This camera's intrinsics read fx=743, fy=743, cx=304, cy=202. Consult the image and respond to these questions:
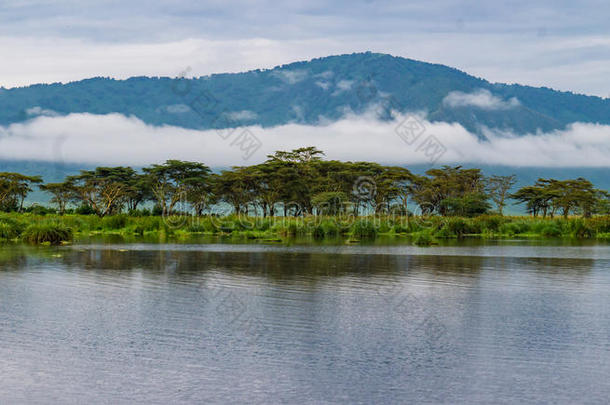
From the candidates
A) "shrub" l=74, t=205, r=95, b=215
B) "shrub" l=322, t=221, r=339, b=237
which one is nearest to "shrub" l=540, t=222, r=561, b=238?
"shrub" l=322, t=221, r=339, b=237

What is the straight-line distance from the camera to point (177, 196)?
71688 mm

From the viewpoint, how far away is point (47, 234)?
36594mm

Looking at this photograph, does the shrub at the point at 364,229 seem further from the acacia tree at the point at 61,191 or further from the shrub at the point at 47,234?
the acacia tree at the point at 61,191

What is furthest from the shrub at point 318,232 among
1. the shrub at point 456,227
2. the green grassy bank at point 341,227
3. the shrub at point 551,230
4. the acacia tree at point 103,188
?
the acacia tree at point 103,188

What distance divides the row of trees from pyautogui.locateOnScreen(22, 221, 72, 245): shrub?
29572mm

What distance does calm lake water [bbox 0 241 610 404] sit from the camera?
8.98 metres

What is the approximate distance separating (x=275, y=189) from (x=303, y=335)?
57.5 meters

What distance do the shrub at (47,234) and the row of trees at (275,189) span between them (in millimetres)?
29572

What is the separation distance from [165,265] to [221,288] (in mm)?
6653

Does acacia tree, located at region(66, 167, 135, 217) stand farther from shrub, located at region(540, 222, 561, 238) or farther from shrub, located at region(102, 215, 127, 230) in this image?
shrub, located at region(540, 222, 561, 238)

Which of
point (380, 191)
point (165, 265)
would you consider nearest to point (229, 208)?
point (380, 191)

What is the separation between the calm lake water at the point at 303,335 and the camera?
8.98 m

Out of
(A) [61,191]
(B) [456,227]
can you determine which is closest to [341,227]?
(B) [456,227]

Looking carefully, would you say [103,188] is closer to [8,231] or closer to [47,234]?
[8,231]
